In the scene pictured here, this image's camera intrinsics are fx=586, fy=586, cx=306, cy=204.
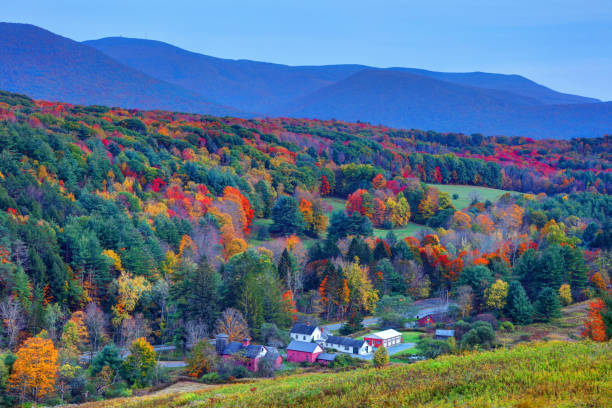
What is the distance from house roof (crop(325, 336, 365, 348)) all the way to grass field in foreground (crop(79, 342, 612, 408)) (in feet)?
65.4

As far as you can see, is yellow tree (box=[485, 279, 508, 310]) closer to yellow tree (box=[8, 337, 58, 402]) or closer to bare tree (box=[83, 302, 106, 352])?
bare tree (box=[83, 302, 106, 352])

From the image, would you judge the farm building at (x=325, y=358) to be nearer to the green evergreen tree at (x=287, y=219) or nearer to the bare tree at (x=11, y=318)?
the bare tree at (x=11, y=318)

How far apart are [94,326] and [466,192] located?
77.8 meters

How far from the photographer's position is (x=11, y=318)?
1516 inches

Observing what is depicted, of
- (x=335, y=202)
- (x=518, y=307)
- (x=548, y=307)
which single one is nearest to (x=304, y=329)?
(x=518, y=307)

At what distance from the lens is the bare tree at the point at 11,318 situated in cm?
3831

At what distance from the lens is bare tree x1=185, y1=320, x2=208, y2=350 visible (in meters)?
41.8

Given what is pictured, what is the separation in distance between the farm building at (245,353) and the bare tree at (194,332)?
105 inches

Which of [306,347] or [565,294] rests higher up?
[565,294]

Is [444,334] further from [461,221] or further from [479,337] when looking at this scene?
[461,221]

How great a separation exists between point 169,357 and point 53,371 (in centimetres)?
1041

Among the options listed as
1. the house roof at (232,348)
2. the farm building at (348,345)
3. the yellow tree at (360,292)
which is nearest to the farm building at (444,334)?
the farm building at (348,345)

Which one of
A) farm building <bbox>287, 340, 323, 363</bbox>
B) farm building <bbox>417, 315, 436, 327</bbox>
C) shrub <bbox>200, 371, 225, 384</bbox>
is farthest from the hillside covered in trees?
farm building <bbox>287, 340, 323, 363</bbox>

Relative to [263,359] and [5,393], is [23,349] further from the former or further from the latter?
[263,359]
